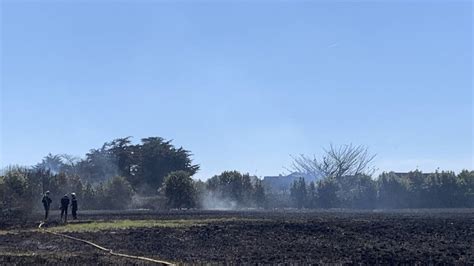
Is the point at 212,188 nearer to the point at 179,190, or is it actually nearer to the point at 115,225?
the point at 179,190

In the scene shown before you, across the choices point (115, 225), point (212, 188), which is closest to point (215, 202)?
point (212, 188)

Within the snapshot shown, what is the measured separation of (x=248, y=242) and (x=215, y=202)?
48.6m

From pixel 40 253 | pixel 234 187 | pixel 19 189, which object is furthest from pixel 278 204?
pixel 40 253

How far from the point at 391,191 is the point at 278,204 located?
44.8ft

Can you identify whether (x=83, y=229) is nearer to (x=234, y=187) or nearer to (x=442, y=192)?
(x=234, y=187)

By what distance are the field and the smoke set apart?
3777cm

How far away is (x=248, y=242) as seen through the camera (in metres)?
26.9

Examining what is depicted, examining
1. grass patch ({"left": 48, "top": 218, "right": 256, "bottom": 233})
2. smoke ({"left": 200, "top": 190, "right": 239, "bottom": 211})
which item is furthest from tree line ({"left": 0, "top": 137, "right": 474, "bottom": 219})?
grass patch ({"left": 48, "top": 218, "right": 256, "bottom": 233})

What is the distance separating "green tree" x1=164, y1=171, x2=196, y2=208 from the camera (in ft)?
219

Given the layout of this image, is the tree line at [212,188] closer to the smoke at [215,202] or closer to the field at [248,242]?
the smoke at [215,202]

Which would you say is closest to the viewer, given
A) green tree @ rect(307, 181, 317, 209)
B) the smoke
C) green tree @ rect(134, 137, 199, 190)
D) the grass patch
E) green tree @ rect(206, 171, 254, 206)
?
the grass patch

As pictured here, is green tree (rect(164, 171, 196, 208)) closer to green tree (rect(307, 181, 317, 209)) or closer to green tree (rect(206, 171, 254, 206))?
green tree (rect(206, 171, 254, 206))

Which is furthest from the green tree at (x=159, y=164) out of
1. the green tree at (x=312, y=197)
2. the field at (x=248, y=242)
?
the field at (x=248, y=242)

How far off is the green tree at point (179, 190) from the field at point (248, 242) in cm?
2992
